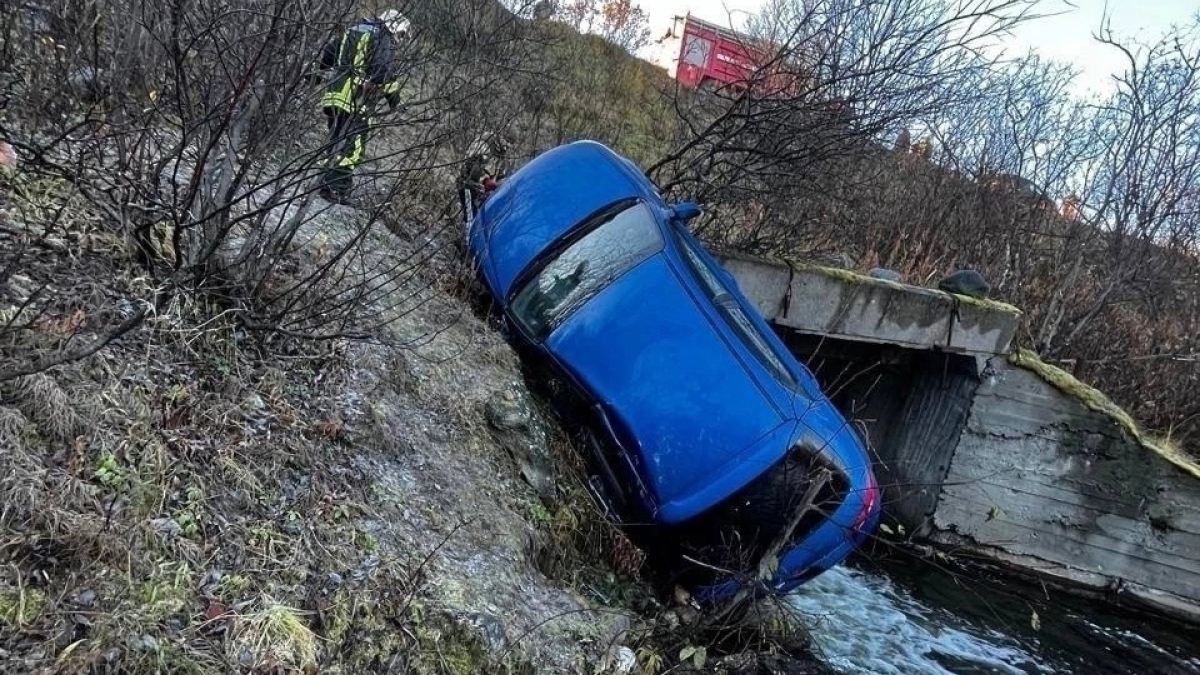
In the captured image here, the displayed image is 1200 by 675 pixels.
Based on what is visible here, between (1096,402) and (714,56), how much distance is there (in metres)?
8.90

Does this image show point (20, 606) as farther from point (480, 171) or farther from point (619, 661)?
point (480, 171)

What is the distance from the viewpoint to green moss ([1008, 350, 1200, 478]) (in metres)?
7.80

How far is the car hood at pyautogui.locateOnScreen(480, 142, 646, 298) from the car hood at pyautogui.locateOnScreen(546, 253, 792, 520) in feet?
2.72

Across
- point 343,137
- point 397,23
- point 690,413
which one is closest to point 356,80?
point 343,137

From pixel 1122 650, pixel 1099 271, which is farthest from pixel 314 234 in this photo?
pixel 1099 271

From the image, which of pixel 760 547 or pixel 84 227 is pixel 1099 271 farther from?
pixel 84 227

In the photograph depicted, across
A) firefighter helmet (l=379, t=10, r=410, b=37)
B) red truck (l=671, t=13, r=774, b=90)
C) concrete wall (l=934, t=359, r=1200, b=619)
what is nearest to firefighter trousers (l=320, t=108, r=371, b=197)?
firefighter helmet (l=379, t=10, r=410, b=37)

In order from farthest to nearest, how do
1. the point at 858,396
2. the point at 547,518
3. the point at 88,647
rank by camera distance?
the point at 858,396 < the point at 547,518 < the point at 88,647

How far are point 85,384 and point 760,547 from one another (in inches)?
129

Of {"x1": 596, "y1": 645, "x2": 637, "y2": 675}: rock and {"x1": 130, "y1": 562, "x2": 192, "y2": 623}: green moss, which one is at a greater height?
{"x1": 130, "y1": 562, "x2": 192, "y2": 623}: green moss

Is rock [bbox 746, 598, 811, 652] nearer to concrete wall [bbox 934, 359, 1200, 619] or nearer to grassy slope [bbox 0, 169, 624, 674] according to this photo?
grassy slope [bbox 0, 169, 624, 674]

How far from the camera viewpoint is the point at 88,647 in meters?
2.17

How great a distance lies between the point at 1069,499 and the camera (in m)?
8.03

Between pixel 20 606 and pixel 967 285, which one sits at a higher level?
pixel 967 285
